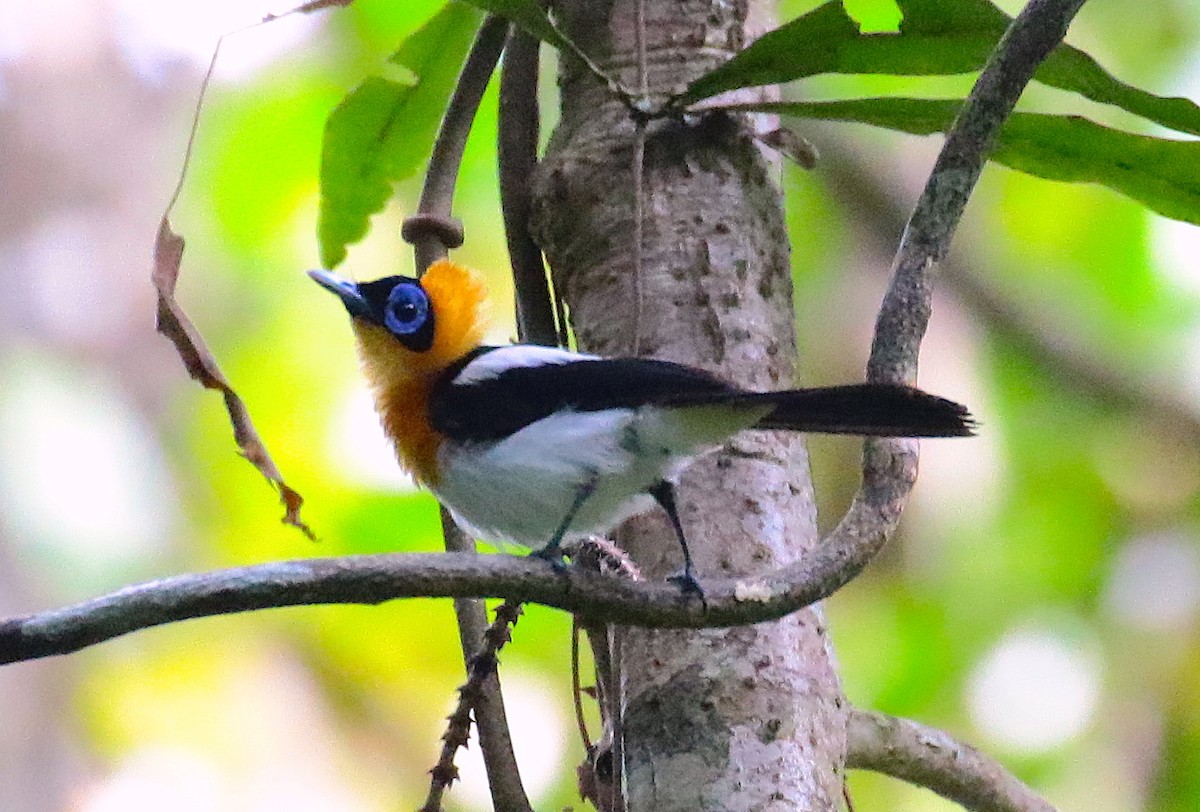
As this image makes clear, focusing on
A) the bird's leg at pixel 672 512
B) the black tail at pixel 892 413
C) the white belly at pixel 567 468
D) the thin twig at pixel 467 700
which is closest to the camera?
the black tail at pixel 892 413

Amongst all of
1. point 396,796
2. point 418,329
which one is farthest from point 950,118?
point 396,796

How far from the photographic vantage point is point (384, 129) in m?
2.45

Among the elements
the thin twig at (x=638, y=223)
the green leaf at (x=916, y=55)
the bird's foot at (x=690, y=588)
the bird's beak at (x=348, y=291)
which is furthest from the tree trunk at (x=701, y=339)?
the bird's beak at (x=348, y=291)

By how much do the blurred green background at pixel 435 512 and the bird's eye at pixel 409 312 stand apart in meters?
1.10

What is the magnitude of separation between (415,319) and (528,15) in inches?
22.7

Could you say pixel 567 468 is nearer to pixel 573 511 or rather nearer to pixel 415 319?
pixel 573 511

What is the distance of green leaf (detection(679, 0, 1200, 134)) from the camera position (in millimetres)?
1830

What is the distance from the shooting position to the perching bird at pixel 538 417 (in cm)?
168

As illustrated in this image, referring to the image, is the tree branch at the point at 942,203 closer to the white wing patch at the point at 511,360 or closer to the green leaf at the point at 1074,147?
the green leaf at the point at 1074,147

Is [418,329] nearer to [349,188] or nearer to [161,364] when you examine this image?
[349,188]

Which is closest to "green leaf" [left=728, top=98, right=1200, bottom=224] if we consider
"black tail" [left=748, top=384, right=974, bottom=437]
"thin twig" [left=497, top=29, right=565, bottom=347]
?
"thin twig" [left=497, top=29, right=565, bottom=347]

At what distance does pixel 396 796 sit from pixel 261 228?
1698mm

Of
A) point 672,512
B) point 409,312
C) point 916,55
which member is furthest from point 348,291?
point 916,55

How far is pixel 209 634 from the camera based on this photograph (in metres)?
3.90
